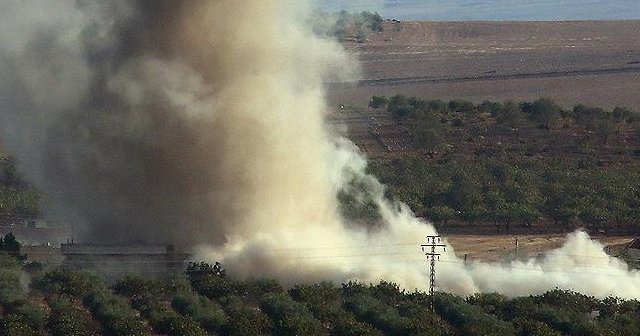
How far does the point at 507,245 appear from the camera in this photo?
37.3 m

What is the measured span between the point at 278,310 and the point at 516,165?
76.4 feet

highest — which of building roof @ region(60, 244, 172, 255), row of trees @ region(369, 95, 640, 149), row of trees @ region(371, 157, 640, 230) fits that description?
row of trees @ region(369, 95, 640, 149)

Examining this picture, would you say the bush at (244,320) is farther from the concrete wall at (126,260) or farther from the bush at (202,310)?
the concrete wall at (126,260)

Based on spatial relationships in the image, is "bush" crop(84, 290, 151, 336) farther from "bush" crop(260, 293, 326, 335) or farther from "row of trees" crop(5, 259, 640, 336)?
"bush" crop(260, 293, 326, 335)

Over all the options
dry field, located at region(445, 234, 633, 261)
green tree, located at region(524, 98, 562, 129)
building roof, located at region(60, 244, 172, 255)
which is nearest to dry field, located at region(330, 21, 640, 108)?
green tree, located at region(524, 98, 562, 129)

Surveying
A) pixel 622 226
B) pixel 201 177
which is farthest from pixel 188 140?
pixel 622 226

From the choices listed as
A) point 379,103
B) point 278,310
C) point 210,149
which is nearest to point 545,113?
point 379,103

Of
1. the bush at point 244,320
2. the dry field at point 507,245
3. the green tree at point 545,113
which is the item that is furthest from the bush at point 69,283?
the green tree at point 545,113

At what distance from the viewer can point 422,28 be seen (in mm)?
127688

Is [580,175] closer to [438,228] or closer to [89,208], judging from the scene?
[438,228]

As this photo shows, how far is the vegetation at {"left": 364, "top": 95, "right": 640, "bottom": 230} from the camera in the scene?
4091cm

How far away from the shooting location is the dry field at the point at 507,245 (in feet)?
116

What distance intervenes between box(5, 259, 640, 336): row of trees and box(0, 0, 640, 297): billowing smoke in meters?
2.19

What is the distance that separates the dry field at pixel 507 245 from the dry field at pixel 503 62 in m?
31.3
